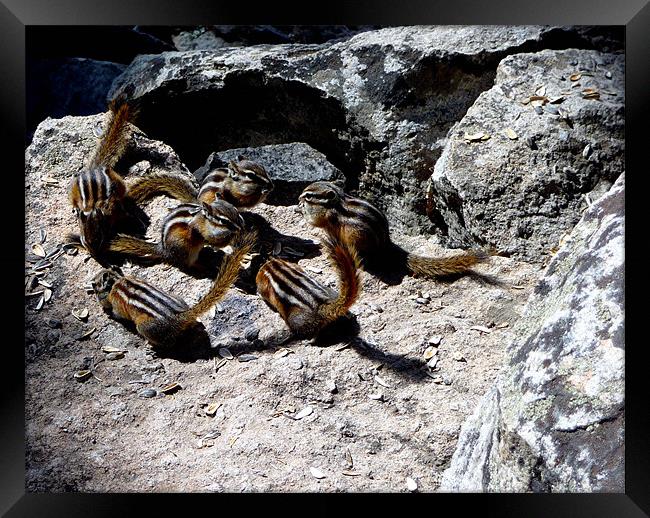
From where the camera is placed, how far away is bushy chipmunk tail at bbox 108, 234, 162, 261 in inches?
149

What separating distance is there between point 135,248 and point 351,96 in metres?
1.32

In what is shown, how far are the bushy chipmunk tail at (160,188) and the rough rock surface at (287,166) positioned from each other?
0.15 m

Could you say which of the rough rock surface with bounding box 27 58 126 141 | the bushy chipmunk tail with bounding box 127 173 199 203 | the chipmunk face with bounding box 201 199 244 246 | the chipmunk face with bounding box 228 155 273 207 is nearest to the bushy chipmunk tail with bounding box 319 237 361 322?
the chipmunk face with bounding box 201 199 244 246

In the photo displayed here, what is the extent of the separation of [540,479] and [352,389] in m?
1.03

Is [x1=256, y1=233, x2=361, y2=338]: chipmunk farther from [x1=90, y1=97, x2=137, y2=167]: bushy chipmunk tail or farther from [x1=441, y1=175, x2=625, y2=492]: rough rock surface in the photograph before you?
[x1=90, y1=97, x2=137, y2=167]: bushy chipmunk tail

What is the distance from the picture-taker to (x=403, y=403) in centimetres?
315

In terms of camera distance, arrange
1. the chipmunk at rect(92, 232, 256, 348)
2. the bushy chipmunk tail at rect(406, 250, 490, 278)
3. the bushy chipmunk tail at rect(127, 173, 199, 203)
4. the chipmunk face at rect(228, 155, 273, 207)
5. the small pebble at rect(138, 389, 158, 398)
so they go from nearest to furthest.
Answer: the small pebble at rect(138, 389, 158, 398), the chipmunk at rect(92, 232, 256, 348), the bushy chipmunk tail at rect(406, 250, 490, 278), the chipmunk face at rect(228, 155, 273, 207), the bushy chipmunk tail at rect(127, 173, 199, 203)

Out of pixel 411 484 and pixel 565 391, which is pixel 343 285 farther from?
pixel 565 391

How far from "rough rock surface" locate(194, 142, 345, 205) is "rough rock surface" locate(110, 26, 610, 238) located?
0.06m

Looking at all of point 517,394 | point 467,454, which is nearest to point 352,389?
point 467,454

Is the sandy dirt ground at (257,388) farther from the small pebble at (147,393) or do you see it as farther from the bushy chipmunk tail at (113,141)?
the bushy chipmunk tail at (113,141)

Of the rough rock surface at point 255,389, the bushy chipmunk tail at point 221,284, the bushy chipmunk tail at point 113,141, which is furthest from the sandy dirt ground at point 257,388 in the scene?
the bushy chipmunk tail at point 113,141

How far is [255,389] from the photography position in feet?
10.6
